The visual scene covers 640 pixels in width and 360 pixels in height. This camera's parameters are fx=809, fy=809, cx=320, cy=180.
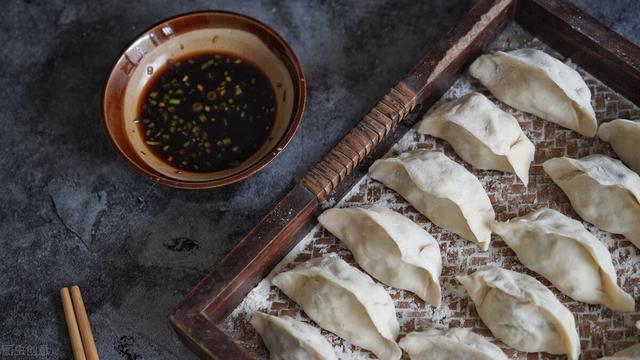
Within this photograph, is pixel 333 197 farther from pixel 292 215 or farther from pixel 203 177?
pixel 203 177

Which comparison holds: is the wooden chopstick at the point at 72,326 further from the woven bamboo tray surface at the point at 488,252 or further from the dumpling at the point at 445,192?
the dumpling at the point at 445,192

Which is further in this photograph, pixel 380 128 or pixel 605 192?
pixel 380 128

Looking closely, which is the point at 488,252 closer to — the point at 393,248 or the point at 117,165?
the point at 393,248

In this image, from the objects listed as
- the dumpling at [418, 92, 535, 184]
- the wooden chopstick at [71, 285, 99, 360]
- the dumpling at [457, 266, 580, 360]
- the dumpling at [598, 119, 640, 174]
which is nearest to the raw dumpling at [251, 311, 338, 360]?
the dumpling at [457, 266, 580, 360]

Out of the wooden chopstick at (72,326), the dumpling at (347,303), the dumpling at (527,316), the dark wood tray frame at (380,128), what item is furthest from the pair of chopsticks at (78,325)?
the dumpling at (527,316)

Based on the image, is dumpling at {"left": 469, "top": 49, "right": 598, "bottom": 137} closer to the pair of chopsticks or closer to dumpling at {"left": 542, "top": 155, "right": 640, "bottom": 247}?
Answer: dumpling at {"left": 542, "top": 155, "right": 640, "bottom": 247}

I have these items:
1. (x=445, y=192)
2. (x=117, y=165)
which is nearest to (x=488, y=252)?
(x=445, y=192)

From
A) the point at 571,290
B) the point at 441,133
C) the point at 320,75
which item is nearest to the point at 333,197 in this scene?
the point at 441,133
